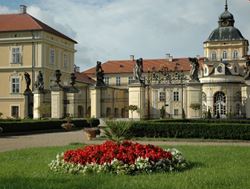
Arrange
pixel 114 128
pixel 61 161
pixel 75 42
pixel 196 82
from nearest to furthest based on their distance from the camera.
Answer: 1. pixel 61 161
2. pixel 114 128
3. pixel 196 82
4. pixel 75 42

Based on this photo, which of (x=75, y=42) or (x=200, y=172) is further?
(x=75, y=42)

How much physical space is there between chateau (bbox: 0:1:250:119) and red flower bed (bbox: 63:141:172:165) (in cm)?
1943

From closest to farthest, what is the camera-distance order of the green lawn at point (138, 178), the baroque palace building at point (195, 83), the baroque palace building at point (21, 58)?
the green lawn at point (138, 178) < the baroque palace building at point (195, 83) < the baroque palace building at point (21, 58)

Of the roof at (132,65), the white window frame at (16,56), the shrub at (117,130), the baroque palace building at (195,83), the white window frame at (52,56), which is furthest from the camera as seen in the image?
the roof at (132,65)

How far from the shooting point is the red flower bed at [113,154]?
9.74 meters

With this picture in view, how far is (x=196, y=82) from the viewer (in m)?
29.8

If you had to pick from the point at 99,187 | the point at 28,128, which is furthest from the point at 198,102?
the point at 99,187

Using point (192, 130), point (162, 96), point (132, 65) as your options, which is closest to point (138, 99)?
point (192, 130)

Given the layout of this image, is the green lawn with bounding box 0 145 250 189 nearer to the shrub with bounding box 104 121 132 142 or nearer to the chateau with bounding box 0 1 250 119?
the shrub with bounding box 104 121 132 142

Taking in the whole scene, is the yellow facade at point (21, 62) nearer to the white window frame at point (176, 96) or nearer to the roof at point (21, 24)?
the roof at point (21, 24)

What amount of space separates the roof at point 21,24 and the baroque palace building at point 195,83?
10450 millimetres

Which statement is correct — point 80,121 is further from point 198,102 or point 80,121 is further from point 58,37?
point 58,37

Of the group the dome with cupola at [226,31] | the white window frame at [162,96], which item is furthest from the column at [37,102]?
the dome with cupola at [226,31]

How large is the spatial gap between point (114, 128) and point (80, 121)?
20586 millimetres
